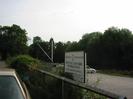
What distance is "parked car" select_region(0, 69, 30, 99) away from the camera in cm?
651

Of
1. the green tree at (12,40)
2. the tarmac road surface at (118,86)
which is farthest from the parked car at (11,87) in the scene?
the green tree at (12,40)

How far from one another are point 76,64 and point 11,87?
14.0ft

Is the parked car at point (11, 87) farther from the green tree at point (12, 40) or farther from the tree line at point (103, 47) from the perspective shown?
the green tree at point (12, 40)

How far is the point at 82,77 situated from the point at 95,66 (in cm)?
9203

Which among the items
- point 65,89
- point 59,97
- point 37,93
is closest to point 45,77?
point 37,93

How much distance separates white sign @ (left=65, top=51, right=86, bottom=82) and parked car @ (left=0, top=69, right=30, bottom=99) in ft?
11.1

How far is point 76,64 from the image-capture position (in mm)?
10750

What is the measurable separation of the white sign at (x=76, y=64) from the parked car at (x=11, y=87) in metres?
3.38

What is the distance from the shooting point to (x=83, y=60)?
32.9 ft

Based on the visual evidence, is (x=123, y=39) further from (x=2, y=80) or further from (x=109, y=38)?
(x=2, y=80)

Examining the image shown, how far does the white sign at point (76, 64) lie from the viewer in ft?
33.1

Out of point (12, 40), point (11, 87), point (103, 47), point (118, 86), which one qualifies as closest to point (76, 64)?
point (11, 87)

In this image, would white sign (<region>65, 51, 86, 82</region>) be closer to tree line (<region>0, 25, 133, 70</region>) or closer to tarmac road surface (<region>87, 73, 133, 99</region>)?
tarmac road surface (<region>87, 73, 133, 99</region>)

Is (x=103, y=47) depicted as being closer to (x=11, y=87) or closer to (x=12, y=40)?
(x=12, y=40)
